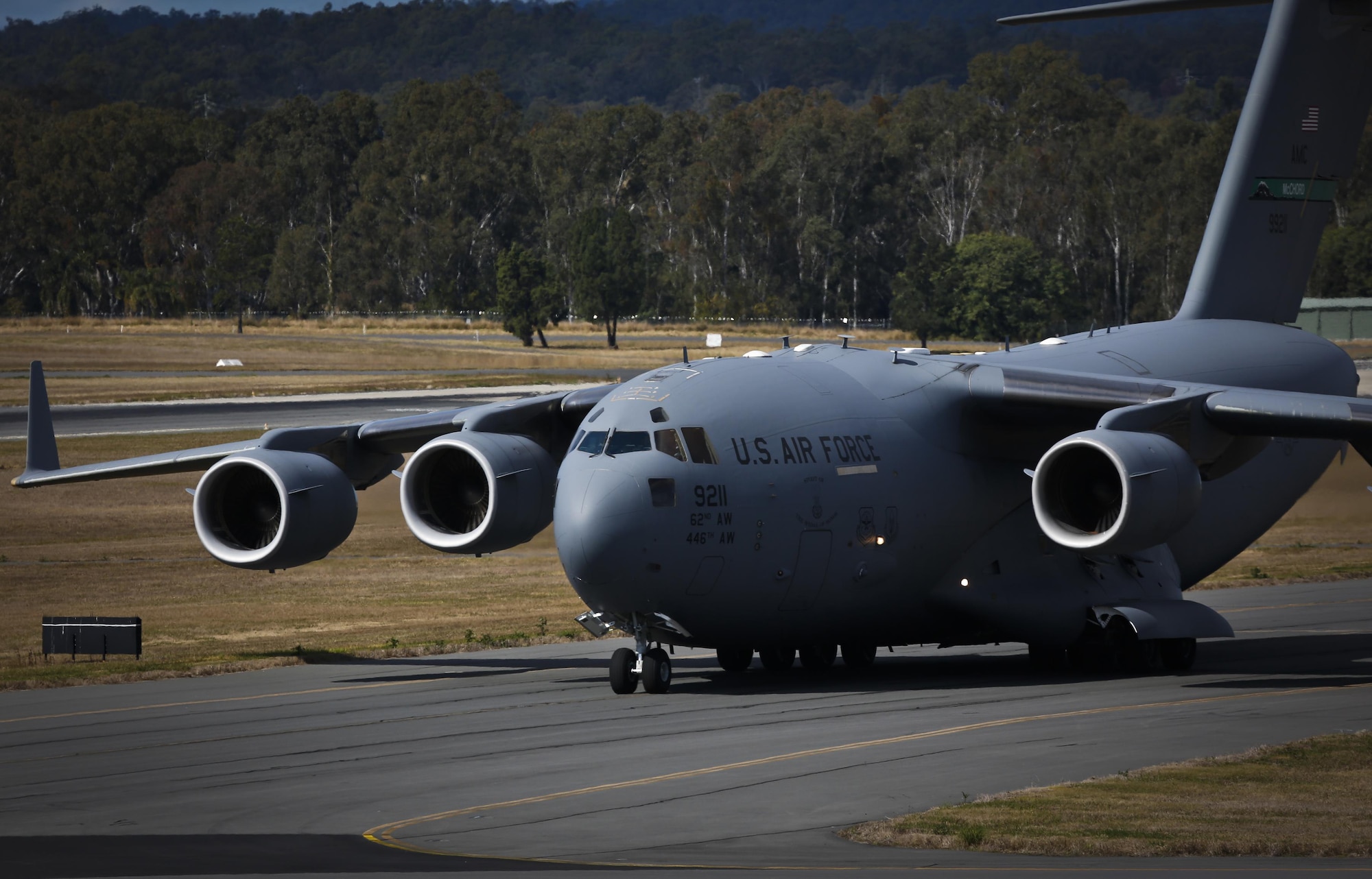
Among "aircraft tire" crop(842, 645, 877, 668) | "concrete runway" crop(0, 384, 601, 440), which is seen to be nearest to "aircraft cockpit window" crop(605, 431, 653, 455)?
"aircraft tire" crop(842, 645, 877, 668)

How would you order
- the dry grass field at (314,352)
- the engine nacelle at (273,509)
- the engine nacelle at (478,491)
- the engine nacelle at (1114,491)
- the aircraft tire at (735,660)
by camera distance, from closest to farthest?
the engine nacelle at (1114,491) < the engine nacelle at (478,491) < the engine nacelle at (273,509) < the aircraft tire at (735,660) < the dry grass field at (314,352)

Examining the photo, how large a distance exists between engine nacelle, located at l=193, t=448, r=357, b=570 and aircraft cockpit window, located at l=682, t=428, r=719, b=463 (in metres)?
4.80

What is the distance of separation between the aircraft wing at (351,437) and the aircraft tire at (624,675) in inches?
150

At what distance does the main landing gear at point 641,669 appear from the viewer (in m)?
18.6

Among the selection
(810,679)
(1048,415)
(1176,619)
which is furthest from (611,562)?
(1176,619)

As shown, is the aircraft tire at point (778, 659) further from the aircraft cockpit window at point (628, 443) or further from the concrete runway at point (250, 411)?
the concrete runway at point (250, 411)

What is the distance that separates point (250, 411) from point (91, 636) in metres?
36.9

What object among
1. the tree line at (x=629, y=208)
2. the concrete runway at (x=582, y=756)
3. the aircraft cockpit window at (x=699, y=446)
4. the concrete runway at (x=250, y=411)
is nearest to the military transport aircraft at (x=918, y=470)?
the aircraft cockpit window at (x=699, y=446)

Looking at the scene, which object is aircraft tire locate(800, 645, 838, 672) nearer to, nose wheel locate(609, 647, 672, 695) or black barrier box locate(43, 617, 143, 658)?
nose wheel locate(609, 647, 672, 695)

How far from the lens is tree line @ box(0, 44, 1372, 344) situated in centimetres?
9756

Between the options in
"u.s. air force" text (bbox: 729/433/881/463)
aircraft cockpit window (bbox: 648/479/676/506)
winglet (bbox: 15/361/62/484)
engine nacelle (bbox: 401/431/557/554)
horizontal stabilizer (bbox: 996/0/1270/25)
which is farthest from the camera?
horizontal stabilizer (bbox: 996/0/1270/25)

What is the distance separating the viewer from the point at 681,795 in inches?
515

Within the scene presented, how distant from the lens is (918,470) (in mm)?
19641

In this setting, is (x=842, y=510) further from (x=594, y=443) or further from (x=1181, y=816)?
(x=1181, y=816)
